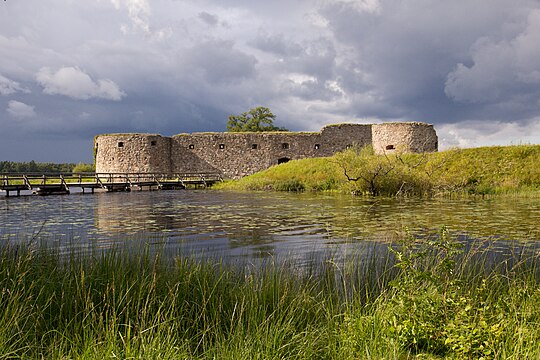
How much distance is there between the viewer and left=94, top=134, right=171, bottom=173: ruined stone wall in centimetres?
3900

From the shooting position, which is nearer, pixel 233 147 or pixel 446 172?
pixel 446 172

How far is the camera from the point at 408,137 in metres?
38.2

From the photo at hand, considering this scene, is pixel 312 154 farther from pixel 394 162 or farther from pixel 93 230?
pixel 93 230

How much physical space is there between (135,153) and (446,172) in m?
27.5

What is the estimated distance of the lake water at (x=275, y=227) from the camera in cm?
784

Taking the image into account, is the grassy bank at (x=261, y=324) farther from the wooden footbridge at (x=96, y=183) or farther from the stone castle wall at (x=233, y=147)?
the stone castle wall at (x=233, y=147)

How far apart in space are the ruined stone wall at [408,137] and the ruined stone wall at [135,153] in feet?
65.2

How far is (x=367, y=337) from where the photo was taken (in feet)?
11.3

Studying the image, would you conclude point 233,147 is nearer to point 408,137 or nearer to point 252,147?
point 252,147

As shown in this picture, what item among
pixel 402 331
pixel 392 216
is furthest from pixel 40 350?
pixel 392 216

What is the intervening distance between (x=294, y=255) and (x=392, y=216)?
20.0 feet

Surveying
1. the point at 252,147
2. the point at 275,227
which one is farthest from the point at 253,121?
the point at 275,227

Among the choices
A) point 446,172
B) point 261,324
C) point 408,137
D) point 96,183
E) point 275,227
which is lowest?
point 275,227

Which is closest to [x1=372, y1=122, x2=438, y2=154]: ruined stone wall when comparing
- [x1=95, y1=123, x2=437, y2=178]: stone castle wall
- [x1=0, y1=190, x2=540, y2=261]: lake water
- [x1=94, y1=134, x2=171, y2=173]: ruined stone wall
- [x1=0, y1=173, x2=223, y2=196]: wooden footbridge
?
[x1=95, y1=123, x2=437, y2=178]: stone castle wall
